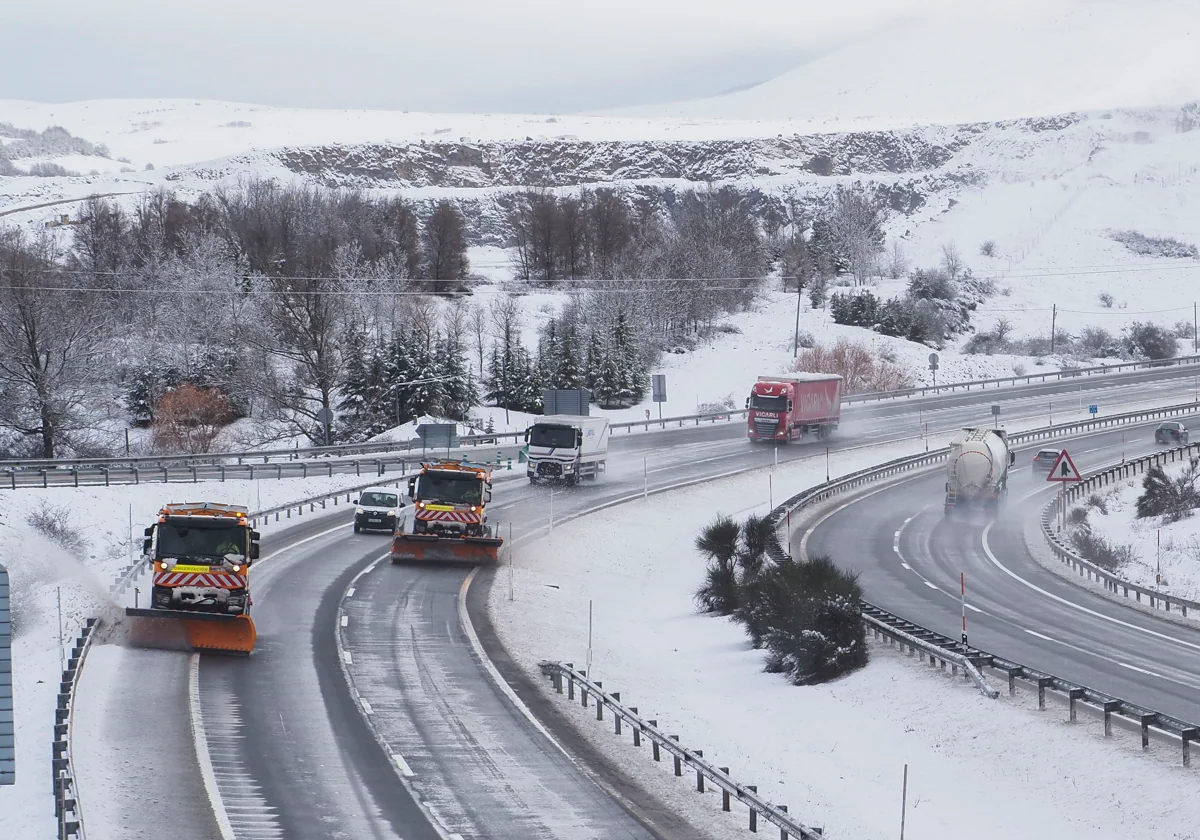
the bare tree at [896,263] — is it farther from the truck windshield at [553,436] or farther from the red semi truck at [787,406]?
the truck windshield at [553,436]

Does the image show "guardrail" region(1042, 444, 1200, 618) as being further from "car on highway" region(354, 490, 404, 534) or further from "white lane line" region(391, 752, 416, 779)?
"car on highway" region(354, 490, 404, 534)

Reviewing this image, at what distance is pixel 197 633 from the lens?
87.0 ft

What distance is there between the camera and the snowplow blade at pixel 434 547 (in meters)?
39.1

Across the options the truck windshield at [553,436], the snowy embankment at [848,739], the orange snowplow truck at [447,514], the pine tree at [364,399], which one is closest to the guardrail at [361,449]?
the truck windshield at [553,436]

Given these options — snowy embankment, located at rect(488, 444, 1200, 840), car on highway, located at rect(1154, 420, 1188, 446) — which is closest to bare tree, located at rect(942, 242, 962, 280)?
car on highway, located at rect(1154, 420, 1188, 446)

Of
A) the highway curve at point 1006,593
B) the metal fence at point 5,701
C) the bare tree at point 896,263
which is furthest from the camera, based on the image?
the bare tree at point 896,263

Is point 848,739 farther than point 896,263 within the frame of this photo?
No

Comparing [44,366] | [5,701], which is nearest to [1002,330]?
[44,366]

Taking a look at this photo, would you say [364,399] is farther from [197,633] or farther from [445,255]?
[197,633]

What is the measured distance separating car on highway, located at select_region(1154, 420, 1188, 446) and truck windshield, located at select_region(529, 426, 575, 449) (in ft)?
110

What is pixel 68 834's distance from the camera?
15688mm

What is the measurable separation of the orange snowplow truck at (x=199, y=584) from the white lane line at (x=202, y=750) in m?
0.63

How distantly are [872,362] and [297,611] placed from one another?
82.4 m

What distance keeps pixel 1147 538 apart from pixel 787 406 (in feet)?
69.1
